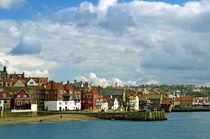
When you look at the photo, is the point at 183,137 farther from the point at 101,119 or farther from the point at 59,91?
the point at 59,91

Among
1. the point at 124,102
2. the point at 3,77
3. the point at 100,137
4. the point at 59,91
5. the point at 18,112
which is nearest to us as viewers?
the point at 100,137

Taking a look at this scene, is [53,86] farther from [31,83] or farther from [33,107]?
[31,83]

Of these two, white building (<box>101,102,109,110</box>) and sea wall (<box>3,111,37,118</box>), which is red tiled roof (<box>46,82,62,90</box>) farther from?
white building (<box>101,102,109,110</box>)

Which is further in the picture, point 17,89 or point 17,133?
point 17,89

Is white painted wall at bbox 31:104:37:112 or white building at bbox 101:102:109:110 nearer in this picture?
white painted wall at bbox 31:104:37:112

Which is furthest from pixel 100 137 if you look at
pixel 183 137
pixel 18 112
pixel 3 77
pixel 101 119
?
pixel 3 77

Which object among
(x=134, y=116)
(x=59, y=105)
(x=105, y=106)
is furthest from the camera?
(x=105, y=106)

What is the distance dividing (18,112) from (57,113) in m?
15.2

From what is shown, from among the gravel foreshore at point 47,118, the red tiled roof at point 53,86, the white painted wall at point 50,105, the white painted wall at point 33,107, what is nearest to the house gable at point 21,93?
the white painted wall at point 33,107

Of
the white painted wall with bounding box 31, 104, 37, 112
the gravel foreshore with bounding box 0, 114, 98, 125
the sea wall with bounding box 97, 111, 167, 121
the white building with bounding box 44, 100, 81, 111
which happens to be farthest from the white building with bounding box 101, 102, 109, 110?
the white painted wall with bounding box 31, 104, 37, 112

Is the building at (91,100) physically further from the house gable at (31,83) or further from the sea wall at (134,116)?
the house gable at (31,83)

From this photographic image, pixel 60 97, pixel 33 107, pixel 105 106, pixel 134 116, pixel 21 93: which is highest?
pixel 21 93

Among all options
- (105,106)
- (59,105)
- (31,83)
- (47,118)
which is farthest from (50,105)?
(105,106)

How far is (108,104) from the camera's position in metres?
161
